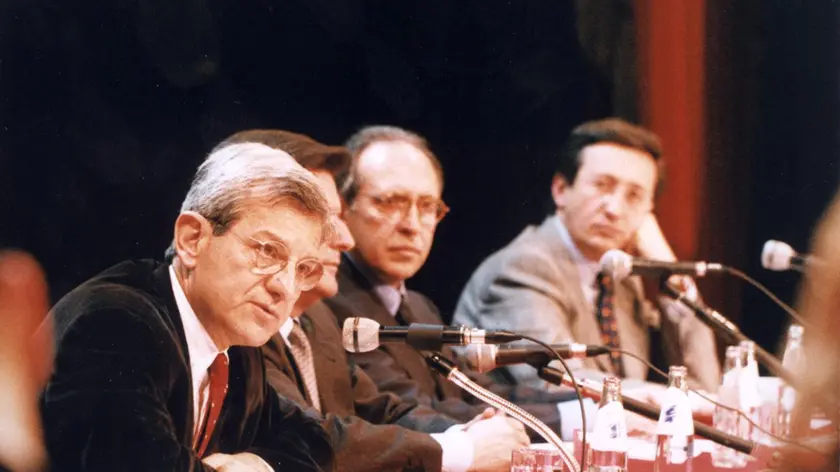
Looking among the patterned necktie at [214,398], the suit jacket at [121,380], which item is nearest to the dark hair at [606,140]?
the patterned necktie at [214,398]

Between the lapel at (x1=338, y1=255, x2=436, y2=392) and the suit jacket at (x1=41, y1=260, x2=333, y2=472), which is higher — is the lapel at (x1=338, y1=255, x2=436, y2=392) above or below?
above

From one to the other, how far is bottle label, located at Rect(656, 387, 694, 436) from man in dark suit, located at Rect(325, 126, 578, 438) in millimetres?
800

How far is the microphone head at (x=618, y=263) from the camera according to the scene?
382 cm

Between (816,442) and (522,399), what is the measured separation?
0.94m

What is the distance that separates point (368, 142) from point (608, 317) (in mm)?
1301

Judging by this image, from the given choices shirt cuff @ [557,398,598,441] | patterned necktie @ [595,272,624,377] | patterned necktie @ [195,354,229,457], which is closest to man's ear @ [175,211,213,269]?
patterned necktie @ [195,354,229,457]

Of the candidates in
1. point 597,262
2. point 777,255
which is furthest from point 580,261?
point 777,255

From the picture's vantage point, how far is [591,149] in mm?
4020

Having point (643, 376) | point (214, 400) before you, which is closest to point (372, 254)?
Result: point (214, 400)

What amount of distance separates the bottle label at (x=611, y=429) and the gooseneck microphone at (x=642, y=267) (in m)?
1.14

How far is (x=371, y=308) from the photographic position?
337 cm

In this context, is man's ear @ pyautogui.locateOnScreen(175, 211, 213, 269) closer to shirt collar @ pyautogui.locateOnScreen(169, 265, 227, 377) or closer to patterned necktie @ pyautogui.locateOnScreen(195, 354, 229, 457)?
shirt collar @ pyautogui.locateOnScreen(169, 265, 227, 377)

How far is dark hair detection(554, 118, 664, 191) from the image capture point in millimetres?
3918

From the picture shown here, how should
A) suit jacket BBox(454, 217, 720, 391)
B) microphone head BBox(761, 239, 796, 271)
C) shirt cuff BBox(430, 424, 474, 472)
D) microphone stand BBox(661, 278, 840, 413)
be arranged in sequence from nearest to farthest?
shirt cuff BBox(430, 424, 474, 472) → microphone stand BBox(661, 278, 840, 413) → suit jacket BBox(454, 217, 720, 391) → microphone head BBox(761, 239, 796, 271)
